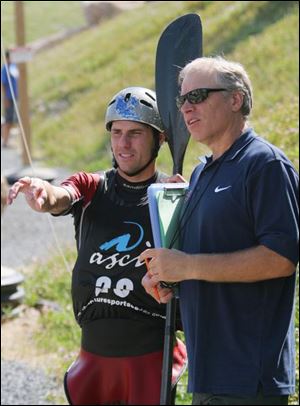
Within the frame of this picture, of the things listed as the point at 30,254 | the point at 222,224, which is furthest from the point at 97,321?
the point at 30,254

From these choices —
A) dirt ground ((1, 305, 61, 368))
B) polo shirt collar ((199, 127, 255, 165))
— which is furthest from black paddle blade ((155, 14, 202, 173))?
dirt ground ((1, 305, 61, 368))

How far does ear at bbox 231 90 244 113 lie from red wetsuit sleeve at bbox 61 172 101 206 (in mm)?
1049

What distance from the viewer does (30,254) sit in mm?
10758

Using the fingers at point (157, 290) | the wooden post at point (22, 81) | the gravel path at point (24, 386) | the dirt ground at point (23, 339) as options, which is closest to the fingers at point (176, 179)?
the fingers at point (157, 290)

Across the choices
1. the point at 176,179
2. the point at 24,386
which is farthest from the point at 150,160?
the point at 24,386

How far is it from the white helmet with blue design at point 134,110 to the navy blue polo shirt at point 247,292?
39.6 inches

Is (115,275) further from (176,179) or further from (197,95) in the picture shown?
(197,95)

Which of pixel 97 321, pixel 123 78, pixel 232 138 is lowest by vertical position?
pixel 97 321

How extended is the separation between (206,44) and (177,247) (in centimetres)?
1324

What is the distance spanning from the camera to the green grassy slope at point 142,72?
40.1ft

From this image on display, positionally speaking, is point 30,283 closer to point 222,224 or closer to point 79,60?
point 222,224

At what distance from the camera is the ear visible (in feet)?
11.0

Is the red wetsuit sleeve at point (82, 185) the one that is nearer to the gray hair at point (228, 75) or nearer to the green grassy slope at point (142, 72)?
the gray hair at point (228, 75)

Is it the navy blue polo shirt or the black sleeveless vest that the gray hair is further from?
the black sleeveless vest
